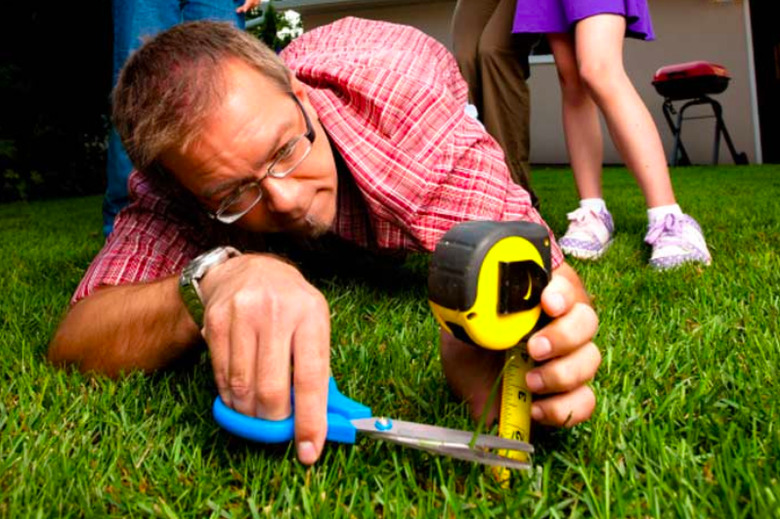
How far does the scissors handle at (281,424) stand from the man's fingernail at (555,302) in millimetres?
284

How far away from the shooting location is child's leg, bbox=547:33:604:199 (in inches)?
114

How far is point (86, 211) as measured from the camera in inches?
219

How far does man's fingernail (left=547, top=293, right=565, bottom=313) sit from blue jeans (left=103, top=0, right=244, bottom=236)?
2.19 m

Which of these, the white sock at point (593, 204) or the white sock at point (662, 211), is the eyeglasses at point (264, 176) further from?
the white sock at point (593, 204)

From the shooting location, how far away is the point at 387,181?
1.74 meters

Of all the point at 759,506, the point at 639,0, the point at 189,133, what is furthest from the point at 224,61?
the point at 639,0

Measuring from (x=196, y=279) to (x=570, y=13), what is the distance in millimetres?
1932

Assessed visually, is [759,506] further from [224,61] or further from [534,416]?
[224,61]

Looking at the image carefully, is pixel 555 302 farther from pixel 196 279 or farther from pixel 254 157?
pixel 254 157

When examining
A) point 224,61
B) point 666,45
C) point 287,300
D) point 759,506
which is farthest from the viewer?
point 666,45

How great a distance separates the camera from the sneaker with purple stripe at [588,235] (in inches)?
103

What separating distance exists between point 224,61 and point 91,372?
2.39ft


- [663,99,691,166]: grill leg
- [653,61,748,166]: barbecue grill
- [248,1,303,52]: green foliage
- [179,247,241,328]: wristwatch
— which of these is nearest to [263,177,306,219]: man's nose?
[179,247,241,328]: wristwatch

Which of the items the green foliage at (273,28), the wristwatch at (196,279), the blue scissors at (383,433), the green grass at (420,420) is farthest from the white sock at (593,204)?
the blue scissors at (383,433)
